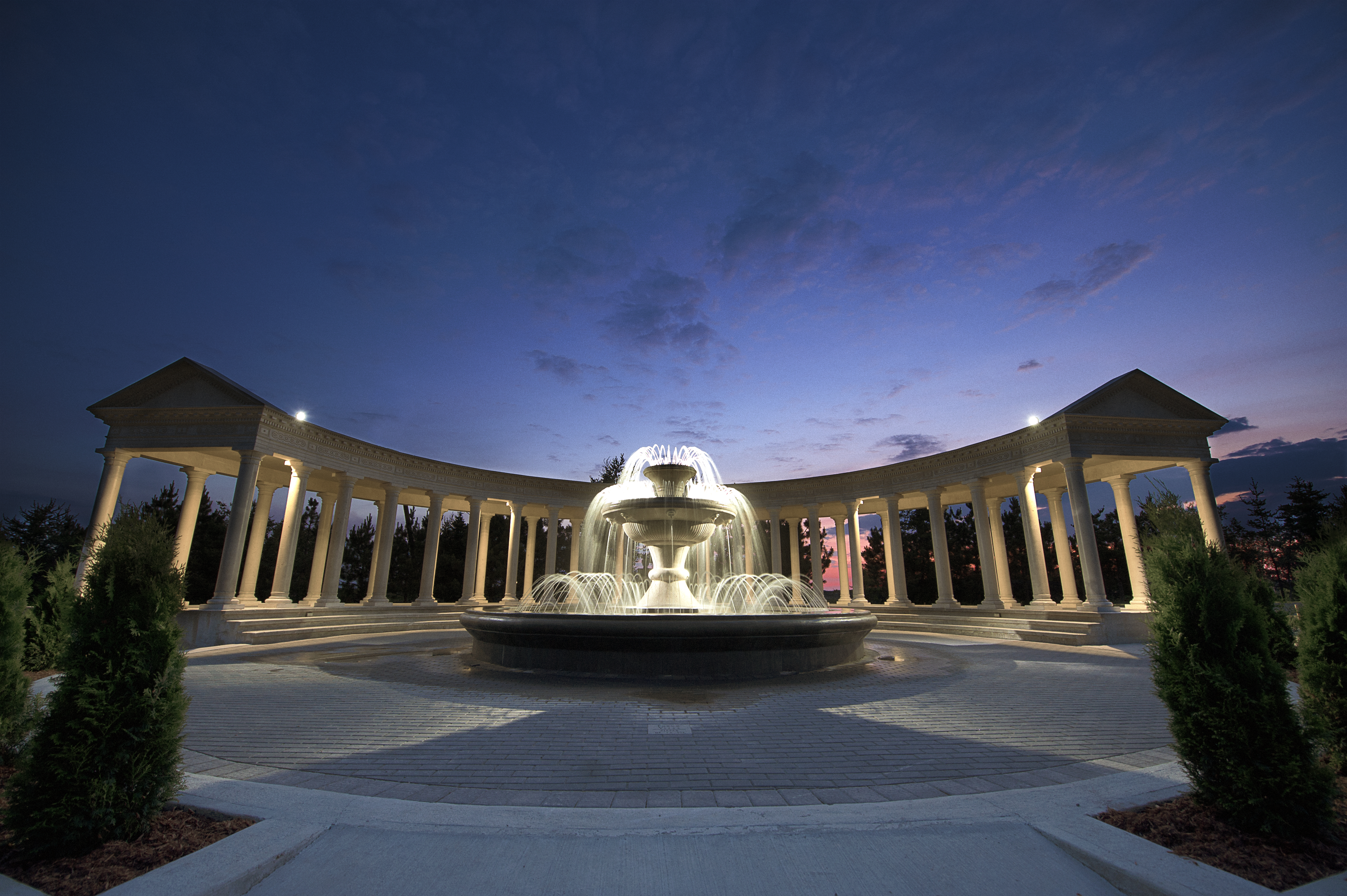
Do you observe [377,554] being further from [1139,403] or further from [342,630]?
[1139,403]

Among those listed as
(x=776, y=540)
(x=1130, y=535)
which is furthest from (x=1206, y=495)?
(x=776, y=540)

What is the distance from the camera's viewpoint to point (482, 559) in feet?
131

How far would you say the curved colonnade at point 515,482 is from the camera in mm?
24734

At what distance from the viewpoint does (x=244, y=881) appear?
3.88 meters

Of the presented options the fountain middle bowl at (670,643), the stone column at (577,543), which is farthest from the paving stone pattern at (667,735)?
the stone column at (577,543)

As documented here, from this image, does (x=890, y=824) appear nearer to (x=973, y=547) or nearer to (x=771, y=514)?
(x=771, y=514)

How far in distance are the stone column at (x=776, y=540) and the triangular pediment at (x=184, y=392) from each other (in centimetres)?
3017

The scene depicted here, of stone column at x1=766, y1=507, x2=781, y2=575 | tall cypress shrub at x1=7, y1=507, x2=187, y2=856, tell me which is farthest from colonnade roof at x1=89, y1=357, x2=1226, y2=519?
tall cypress shrub at x1=7, y1=507, x2=187, y2=856

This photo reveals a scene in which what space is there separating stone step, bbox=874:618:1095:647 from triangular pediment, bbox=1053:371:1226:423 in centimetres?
999

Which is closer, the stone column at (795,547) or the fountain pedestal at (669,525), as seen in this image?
the fountain pedestal at (669,525)

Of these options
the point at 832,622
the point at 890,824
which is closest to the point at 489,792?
the point at 890,824

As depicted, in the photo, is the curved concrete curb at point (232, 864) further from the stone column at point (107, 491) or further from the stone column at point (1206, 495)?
the stone column at point (1206, 495)

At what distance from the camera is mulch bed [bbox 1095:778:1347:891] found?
409cm

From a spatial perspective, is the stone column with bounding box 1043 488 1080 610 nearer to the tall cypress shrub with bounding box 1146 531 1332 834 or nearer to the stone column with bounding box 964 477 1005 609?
the stone column with bounding box 964 477 1005 609
